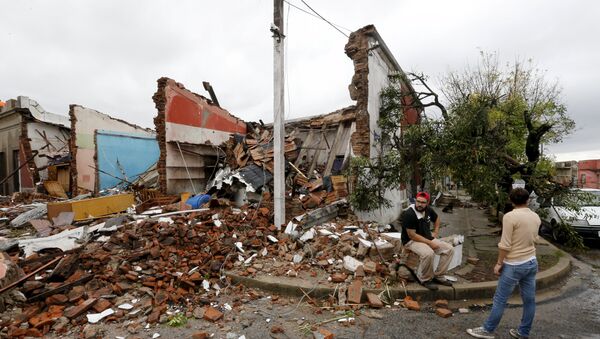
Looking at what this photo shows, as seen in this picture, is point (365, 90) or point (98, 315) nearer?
point (98, 315)

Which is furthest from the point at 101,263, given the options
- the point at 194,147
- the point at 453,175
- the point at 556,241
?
the point at 556,241

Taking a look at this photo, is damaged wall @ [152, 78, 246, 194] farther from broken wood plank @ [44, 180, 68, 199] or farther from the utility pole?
broken wood plank @ [44, 180, 68, 199]

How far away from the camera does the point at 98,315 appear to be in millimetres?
3867

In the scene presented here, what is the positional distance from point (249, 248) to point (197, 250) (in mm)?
943

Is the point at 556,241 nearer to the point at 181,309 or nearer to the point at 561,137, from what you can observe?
the point at 561,137

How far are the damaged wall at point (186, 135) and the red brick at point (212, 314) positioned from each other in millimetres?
6084

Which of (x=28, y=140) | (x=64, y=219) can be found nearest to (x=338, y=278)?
(x=64, y=219)

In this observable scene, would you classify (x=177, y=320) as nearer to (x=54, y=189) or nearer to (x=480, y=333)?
(x=480, y=333)

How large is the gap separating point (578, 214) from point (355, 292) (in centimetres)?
497

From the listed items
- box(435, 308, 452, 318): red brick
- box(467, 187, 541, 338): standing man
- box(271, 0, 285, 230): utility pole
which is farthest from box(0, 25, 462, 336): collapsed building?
box(467, 187, 541, 338): standing man

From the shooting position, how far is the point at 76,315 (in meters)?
3.83

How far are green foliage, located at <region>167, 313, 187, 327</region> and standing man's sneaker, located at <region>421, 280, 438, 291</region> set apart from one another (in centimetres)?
339

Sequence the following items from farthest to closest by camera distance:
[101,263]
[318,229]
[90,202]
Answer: [90,202] → [318,229] → [101,263]

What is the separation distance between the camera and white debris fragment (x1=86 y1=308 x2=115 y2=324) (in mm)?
3768
